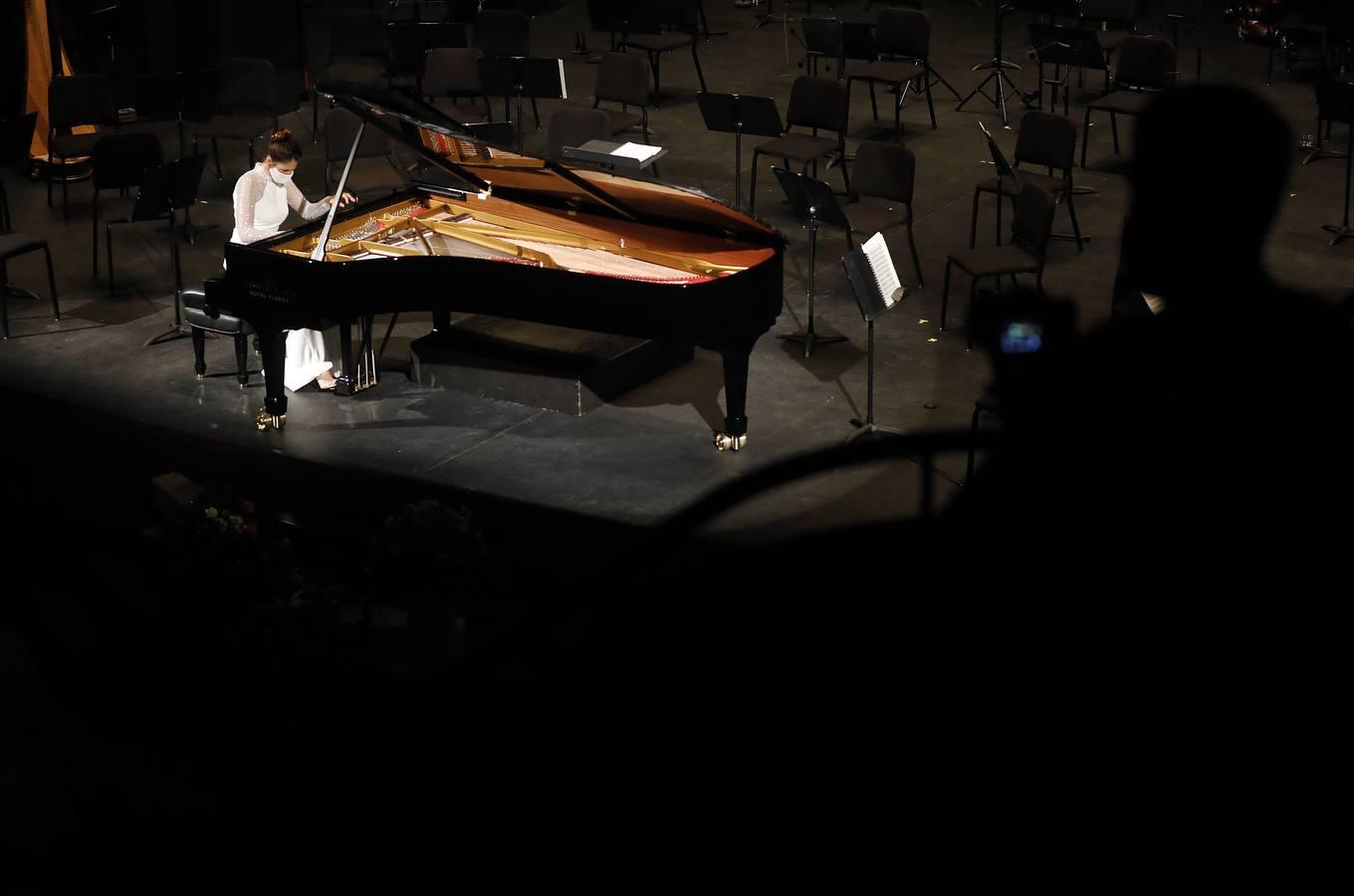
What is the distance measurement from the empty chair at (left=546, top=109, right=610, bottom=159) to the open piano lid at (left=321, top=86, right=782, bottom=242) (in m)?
1.98

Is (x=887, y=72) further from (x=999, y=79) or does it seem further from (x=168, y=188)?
(x=168, y=188)

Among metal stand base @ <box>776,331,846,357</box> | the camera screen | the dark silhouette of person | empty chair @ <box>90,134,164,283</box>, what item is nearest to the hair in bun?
empty chair @ <box>90,134,164,283</box>

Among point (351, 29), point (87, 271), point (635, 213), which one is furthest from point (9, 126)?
point (635, 213)

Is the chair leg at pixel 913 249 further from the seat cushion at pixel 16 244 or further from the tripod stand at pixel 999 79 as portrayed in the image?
the seat cushion at pixel 16 244

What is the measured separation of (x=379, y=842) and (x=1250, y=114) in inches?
109

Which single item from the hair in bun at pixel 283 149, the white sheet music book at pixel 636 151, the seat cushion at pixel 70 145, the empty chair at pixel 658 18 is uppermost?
the empty chair at pixel 658 18

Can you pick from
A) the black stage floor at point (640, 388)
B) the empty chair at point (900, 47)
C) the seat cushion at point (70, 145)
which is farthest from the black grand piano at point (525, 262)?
the empty chair at point (900, 47)

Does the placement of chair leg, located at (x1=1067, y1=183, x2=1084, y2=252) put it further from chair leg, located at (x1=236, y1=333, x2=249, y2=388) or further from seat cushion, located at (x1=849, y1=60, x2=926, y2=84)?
chair leg, located at (x1=236, y1=333, x2=249, y2=388)

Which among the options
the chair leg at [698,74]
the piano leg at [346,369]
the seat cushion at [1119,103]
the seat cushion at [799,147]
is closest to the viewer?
the piano leg at [346,369]

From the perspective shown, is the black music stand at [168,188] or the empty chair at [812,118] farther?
the empty chair at [812,118]

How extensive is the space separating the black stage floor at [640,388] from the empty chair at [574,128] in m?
1.39

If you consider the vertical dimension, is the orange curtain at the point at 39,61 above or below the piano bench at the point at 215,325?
above

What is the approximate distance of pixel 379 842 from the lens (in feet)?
12.5

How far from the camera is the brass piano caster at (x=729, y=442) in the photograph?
24.1ft
